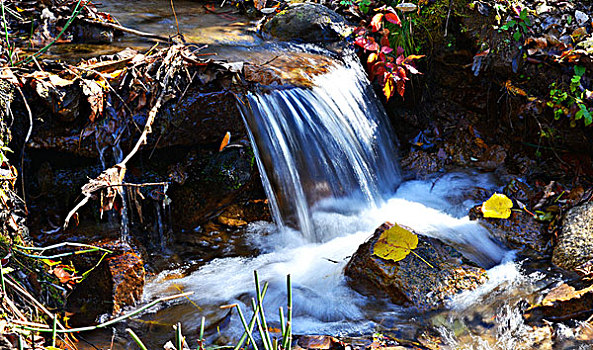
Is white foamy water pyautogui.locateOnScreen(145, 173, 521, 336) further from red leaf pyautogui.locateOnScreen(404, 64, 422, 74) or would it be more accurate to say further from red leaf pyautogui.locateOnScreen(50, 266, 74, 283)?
red leaf pyautogui.locateOnScreen(404, 64, 422, 74)

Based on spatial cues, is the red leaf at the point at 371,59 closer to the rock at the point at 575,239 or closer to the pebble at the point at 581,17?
the pebble at the point at 581,17

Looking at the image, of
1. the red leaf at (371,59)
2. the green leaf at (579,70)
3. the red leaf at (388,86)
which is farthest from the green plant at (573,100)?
the red leaf at (371,59)

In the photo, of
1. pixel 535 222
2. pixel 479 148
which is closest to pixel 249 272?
pixel 535 222

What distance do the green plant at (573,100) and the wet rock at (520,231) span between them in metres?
1.00

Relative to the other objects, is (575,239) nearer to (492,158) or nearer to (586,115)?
(586,115)

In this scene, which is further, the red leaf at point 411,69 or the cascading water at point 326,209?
the red leaf at point 411,69

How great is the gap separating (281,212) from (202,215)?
24.6 inches

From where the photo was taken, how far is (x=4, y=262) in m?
2.48

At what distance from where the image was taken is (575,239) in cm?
352

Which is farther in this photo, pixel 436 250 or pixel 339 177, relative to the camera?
pixel 339 177

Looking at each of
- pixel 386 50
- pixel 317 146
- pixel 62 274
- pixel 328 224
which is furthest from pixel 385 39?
pixel 62 274

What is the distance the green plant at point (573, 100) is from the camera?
4.15 meters

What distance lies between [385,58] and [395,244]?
2.15 meters

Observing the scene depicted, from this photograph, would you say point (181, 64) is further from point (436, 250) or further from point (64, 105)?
point (436, 250)
